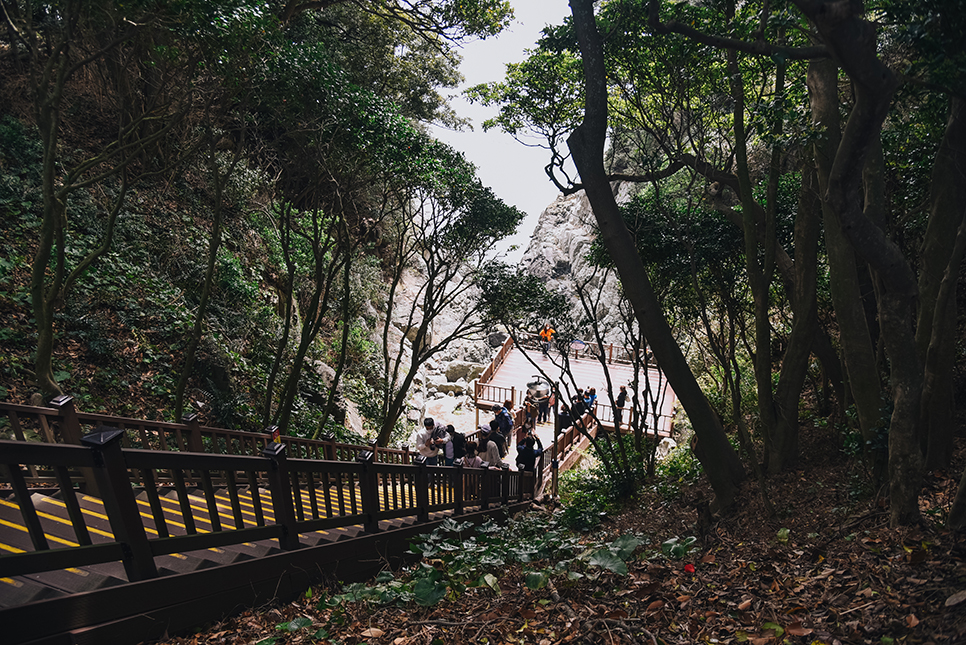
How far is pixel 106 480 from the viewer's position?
2.64m

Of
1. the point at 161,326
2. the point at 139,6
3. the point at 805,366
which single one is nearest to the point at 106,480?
the point at 139,6

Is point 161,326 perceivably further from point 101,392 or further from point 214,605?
point 214,605

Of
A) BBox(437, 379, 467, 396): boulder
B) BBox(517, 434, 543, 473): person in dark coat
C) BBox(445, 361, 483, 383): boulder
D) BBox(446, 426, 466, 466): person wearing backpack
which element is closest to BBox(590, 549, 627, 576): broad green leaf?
BBox(517, 434, 543, 473): person in dark coat

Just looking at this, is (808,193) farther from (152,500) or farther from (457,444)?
(457,444)

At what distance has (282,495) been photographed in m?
3.72

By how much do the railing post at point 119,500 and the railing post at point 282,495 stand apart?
94cm

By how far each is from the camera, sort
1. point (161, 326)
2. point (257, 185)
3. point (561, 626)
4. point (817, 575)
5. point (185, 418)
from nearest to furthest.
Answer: point (561, 626), point (817, 575), point (185, 418), point (161, 326), point (257, 185)

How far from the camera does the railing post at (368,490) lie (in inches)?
185

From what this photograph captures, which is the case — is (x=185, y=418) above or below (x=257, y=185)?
below

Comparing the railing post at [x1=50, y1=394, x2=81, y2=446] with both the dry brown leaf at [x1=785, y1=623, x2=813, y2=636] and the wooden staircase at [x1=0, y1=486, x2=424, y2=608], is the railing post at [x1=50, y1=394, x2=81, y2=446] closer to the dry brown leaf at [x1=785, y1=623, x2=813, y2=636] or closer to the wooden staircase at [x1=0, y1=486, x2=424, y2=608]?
the wooden staircase at [x1=0, y1=486, x2=424, y2=608]

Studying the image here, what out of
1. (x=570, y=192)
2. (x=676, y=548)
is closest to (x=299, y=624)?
(x=676, y=548)

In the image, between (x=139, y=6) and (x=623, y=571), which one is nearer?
(x=623, y=571)

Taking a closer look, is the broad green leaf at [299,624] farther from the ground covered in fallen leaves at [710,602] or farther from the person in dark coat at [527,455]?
the person in dark coat at [527,455]

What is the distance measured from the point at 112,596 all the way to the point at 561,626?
2374 millimetres
